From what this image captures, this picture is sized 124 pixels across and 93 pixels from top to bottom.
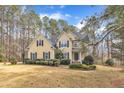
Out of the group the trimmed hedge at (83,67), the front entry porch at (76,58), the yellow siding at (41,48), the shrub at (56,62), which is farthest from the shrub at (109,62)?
the yellow siding at (41,48)

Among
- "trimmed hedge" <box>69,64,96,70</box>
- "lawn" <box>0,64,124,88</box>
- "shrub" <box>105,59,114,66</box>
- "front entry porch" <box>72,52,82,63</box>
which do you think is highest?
"front entry porch" <box>72,52,82,63</box>

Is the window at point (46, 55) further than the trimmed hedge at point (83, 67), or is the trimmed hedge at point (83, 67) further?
the window at point (46, 55)

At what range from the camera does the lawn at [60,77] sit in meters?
6.36

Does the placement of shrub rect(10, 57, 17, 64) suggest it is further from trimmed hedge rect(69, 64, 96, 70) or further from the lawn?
trimmed hedge rect(69, 64, 96, 70)

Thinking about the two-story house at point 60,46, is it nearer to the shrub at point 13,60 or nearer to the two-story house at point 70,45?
the two-story house at point 70,45

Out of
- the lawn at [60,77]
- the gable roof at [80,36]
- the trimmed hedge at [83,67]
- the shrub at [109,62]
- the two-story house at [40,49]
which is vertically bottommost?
the lawn at [60,77]

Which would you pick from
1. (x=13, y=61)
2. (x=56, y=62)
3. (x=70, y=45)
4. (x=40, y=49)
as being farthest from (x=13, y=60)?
(x=70, y=45)

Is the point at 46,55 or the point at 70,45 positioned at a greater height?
the point at 70,45

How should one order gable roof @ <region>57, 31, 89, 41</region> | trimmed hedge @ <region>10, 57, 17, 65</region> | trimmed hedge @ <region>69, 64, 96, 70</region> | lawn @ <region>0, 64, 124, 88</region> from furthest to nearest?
1. trimmed hedge @ <region>10, 57, 17, 65</region>
2. gable roof @ <region>57, 31, 89, 41</region>
3. trimmed hedge @ <region>69, 64, 96, 70</region>
4. lawn @ <region>0, 64, 124, 88</region>

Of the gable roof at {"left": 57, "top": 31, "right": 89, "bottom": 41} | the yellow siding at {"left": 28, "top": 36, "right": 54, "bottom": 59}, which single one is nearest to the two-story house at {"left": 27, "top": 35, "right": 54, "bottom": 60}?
the yellow siding at {"left": 28, "top": 36, "right": 54, "bottom": 59}

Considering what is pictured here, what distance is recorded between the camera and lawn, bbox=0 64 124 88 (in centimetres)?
636

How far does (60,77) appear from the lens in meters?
6.48

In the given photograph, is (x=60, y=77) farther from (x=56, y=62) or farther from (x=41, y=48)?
(x=41, y=48)
